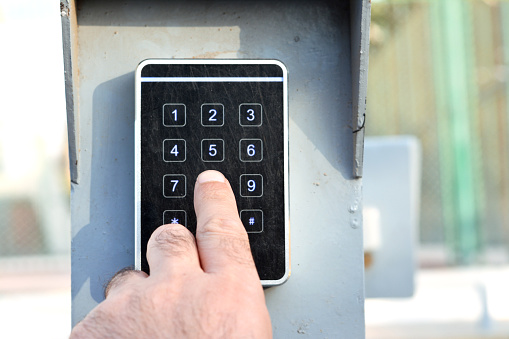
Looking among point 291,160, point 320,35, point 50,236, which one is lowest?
point 50,236

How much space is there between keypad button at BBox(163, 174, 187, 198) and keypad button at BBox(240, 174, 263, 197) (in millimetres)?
56

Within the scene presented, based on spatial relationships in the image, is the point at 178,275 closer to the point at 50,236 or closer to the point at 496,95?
the point at 50,236

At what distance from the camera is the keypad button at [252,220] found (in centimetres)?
52

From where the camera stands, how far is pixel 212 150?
1.73 ft

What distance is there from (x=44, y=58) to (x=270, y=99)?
2395 millimetres

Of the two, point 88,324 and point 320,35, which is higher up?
point 320,35

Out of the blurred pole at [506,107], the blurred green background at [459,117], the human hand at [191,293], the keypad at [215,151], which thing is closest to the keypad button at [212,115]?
the keypad at [215,151]

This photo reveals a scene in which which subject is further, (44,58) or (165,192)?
(44,58)

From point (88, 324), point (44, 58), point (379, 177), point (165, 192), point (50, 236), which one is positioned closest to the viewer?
point (88, 324)

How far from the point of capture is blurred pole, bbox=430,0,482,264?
287cm

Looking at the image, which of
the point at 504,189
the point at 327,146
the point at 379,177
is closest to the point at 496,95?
the point at 504,189

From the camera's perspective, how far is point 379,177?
100 cm

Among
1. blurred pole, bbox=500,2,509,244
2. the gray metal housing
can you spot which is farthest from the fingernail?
blurred pole, bbox=500,2,509,244

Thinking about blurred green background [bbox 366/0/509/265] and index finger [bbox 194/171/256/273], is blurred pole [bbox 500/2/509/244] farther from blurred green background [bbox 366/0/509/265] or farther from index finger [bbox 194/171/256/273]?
index finger [bbox 194/171/256/273]
